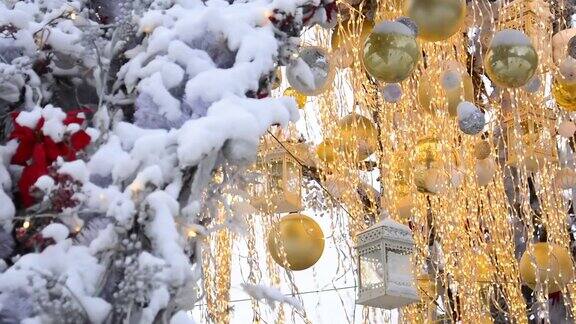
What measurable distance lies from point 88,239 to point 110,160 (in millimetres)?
138

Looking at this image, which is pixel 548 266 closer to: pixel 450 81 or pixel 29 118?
pixel 450 81

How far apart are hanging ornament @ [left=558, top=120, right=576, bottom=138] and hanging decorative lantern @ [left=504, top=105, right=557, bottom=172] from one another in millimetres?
59

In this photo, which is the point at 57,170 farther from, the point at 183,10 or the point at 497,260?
the point at 497,260

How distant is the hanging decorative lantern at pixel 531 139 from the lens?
483 centimetres

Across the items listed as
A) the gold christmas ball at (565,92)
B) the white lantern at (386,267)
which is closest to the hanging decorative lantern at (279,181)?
the white lantern at (386,267)

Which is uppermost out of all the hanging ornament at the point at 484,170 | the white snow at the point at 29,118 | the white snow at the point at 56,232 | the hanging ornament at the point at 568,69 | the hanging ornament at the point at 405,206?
the hanging ornament at the point at 568,69

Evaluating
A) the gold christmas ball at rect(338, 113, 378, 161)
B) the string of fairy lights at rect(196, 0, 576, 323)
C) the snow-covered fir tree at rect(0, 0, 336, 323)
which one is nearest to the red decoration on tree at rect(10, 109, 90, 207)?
the snow-covered fir tree at rect(0, 0, 336, 323)

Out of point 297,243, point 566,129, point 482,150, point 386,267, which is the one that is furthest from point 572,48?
point 297,243

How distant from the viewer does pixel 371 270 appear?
382 centimetres

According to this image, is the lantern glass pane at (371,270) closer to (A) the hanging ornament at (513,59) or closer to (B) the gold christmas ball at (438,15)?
(A) the hanging ornament at (513,59)

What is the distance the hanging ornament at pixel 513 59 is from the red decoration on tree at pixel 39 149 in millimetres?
2183

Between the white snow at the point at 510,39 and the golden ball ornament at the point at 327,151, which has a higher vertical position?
the white snow at the point at 510,39

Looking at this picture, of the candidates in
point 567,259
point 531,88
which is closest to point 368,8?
point 531,88

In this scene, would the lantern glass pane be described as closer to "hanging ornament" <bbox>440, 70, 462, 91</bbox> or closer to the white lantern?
the white lantern
